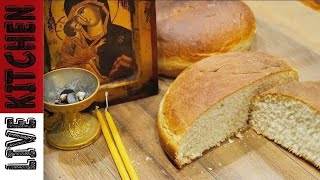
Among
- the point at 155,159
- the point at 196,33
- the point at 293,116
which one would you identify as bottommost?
the point at 155,159

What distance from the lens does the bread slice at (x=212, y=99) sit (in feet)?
5.34

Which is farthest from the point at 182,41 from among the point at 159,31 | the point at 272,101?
the point at 272,101

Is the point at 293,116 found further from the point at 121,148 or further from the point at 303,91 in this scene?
the point at 121,148

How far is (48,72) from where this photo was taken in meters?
1.75

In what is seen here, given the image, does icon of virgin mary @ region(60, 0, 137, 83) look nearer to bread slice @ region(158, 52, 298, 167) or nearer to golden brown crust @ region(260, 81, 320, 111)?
bread slice @ region(158, 52, 298, 167)

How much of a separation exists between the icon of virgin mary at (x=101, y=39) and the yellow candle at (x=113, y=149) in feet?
0.58

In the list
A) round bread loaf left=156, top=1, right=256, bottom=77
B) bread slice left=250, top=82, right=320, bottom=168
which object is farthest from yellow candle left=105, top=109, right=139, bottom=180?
bread slice left=250, top=82, right=320, bottom=168

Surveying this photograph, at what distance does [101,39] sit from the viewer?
1.80 metres

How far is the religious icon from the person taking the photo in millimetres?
1732

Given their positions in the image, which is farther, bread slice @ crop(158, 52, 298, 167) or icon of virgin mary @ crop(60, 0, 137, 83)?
icon of virgin mary @ crop(60, 0, 137, 83)

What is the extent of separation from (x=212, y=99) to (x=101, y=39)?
0.50m

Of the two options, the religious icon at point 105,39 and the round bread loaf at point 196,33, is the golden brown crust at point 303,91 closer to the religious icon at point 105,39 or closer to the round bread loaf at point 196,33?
the round bread loaf at point 196,33

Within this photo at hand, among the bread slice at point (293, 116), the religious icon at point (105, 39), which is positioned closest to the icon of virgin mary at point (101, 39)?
the religious icon at point (105, 39)

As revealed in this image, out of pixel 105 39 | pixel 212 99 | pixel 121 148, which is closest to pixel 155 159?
pixel 121 148
